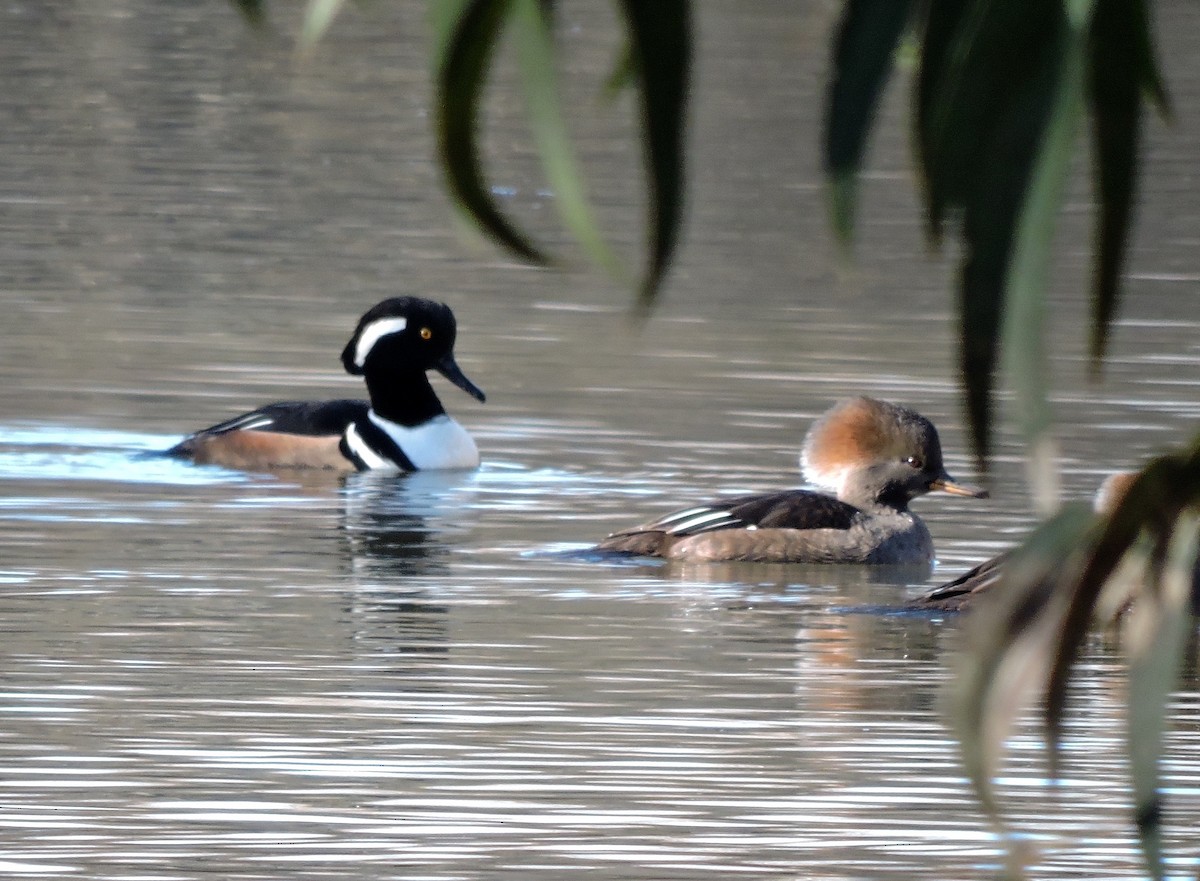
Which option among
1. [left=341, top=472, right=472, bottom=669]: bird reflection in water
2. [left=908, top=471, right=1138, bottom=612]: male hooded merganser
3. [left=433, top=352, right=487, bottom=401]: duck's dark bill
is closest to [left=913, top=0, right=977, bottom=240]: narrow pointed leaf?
[left=341, top=472, right=472, bottom=669]: bird reflection in water

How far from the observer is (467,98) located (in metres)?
2.58

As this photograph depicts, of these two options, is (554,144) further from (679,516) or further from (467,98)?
(679,516)

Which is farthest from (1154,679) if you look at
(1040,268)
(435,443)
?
(435,443)

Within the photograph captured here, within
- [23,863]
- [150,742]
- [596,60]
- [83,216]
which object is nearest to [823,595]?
[150,742]

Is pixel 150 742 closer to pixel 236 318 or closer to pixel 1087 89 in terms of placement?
pixel 1087 89

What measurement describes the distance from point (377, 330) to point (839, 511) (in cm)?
394

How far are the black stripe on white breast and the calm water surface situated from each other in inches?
8.2

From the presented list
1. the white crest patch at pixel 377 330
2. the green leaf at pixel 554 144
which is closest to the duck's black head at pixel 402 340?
the white crest patch at pixel 377 330

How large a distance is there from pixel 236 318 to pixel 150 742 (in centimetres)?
1055

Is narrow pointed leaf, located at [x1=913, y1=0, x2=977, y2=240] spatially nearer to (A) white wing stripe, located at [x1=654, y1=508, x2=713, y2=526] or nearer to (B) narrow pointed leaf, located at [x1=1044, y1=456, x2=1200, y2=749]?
(B) narrow pointed leaf, located at [x1=1044, y1=456, x2=1200, y2=749]

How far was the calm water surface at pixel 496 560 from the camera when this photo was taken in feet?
20.6

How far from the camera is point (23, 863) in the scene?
5.71 meters

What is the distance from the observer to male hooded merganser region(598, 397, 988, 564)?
1091cm

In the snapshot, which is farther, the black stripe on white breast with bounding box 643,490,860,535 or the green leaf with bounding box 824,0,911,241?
the black stripe on white breast with bounding box 643,490,860,535
